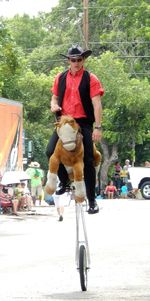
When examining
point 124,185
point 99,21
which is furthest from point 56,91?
point 99,21

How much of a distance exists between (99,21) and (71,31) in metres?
3.09

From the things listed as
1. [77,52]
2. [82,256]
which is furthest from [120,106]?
[77,52]

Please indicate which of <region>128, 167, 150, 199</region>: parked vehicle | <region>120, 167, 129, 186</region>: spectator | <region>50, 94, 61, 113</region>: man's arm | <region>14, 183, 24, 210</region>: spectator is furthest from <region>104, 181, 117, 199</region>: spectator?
<region>50, 94, 61, 113</region>: man's arm

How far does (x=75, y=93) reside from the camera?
11023 mm

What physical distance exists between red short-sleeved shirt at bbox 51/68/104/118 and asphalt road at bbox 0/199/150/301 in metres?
1.89

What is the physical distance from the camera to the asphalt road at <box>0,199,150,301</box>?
438 inches

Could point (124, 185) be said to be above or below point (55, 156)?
below

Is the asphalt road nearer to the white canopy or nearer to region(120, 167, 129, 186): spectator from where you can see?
the white canopy

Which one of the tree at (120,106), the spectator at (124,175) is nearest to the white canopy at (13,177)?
the spectator at (124,175)

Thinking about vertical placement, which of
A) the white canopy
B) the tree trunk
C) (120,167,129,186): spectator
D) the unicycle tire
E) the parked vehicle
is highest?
the unicycle tire

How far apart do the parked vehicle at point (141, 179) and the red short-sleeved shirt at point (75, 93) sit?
3044 centimetres

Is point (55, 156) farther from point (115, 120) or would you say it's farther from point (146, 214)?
point (115, 120)

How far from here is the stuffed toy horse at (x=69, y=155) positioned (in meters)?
10.8

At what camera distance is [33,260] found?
15211mm
